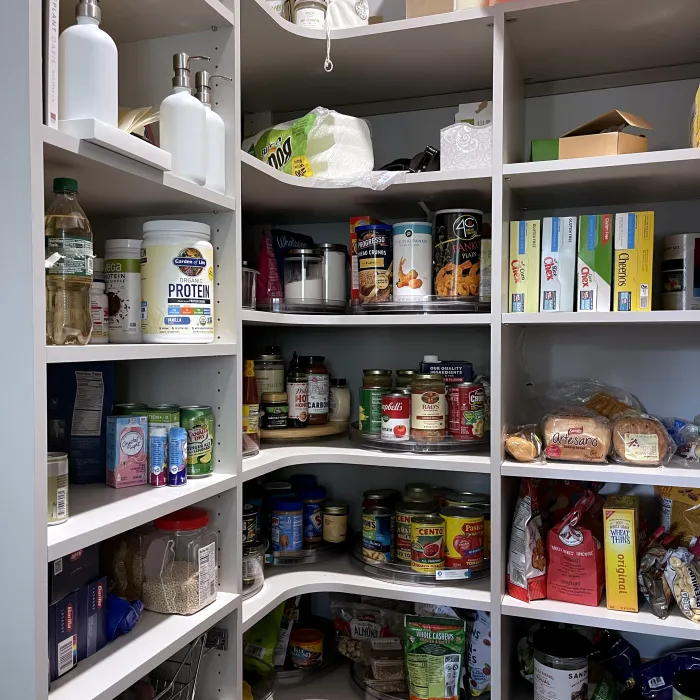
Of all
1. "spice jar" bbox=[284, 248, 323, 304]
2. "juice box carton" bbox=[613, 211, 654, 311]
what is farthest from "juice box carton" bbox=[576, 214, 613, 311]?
"spice jar" bbox=[284, 248, 323, 304]

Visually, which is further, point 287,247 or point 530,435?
point 287,247

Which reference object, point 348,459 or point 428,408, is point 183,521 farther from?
point 428,408

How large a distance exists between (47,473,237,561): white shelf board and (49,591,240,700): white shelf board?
221mm

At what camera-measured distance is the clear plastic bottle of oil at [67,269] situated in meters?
0.96

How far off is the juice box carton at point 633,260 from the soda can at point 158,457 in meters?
1.00

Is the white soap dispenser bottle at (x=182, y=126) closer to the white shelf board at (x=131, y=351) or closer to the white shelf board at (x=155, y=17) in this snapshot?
the white shelf board at (x=155, y=17)

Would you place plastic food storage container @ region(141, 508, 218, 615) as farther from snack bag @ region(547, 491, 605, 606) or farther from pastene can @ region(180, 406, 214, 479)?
snack bag @ region(547, 491, 605, 606)

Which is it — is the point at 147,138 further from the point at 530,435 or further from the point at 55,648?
the point at 530,435

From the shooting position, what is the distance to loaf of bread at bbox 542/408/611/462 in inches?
59.1

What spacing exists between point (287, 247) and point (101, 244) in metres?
0.55

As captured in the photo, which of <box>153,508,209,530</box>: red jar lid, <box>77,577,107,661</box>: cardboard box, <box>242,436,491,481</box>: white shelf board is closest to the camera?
<box>77,577,107,661</box>: cardboard box

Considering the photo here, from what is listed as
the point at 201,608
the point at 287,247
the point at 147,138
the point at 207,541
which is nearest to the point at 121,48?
the point at 147,138

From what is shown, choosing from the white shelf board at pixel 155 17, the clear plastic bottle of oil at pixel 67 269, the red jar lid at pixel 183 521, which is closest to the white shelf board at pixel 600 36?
the white shelf board at pixel 155 17

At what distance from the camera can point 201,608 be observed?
1.31 meters
